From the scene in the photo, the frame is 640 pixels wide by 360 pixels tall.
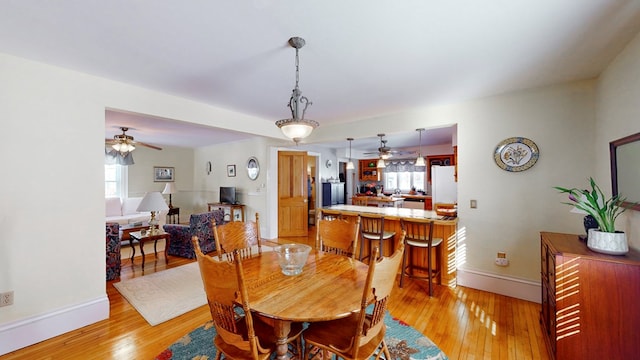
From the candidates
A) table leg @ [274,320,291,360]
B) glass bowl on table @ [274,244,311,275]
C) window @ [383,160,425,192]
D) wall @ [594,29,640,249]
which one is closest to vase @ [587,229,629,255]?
wall @ [594,29,640,249]

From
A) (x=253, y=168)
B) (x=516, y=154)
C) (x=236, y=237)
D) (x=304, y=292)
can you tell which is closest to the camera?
(x=304, y=292)

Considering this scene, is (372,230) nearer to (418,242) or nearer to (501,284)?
(418,242)

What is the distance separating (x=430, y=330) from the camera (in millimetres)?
2322

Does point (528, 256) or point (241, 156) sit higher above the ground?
point (241, 156)

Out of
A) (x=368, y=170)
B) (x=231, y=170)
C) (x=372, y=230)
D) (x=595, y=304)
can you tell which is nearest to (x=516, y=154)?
(x=595, y=304)

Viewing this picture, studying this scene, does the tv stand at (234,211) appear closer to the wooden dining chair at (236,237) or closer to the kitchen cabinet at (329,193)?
the kitchen cabinet at (329,193)

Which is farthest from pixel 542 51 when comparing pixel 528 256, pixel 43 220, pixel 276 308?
pixel 43 220

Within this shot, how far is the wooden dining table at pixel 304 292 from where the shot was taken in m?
1.28

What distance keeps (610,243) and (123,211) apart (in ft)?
27.2

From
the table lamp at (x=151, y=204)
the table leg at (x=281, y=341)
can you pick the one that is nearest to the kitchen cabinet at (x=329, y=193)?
the table lamp at (x=151, y=204)

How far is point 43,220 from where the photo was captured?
7.43ft

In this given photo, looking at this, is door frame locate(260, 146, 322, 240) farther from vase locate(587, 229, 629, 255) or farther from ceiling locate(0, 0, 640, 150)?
vase locate(587, 229, 629, 255)

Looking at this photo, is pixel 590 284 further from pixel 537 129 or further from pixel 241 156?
pixel 241 156

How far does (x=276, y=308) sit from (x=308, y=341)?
13.9 inches
